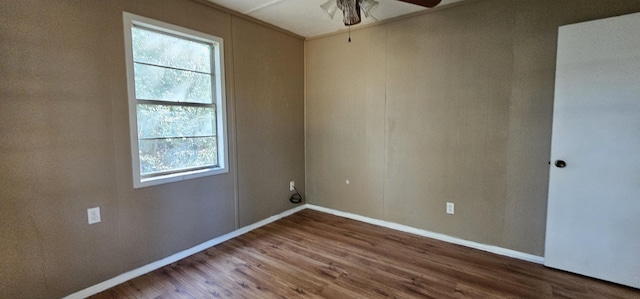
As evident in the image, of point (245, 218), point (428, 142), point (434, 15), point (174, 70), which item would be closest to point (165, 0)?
point (174, 70)

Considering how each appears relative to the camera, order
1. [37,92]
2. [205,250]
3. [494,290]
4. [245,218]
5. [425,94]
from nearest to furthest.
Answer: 1. [37,92]
2. [494,290]
3. [205,250]
4. [425,94]
5. [245,218]

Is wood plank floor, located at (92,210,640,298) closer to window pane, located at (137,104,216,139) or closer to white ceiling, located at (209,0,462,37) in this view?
window pane, located at (137,104,216,139)

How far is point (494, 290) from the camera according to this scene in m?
2.06

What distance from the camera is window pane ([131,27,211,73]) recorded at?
227cm

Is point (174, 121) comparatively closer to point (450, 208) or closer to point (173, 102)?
point (173, 102)

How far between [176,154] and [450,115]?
2.69 metres

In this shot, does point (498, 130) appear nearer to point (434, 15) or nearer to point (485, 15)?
A: point (485, 15)

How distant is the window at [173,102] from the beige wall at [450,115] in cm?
143

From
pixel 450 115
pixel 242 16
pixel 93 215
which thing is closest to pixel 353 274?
pixel 450 115

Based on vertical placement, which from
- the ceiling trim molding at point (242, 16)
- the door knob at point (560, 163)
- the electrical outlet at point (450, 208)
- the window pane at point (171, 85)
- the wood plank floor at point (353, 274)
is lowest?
the wood plank floor at point (353, 274)

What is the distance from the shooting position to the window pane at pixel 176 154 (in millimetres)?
2370

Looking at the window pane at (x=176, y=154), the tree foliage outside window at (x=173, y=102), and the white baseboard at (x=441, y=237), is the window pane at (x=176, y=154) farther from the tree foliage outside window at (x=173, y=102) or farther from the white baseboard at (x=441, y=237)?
the white baseboard at (x=441, y=237)

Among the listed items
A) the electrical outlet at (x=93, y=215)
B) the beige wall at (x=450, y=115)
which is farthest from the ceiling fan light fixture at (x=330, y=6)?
the electrical outlet at (x=93, y=215)

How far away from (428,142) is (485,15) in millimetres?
1280
